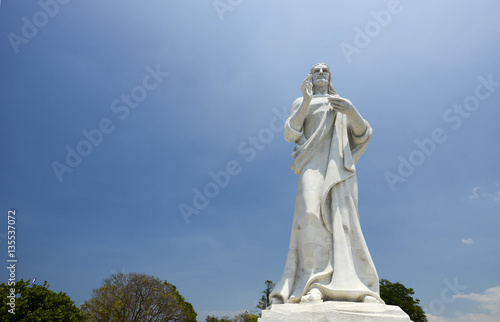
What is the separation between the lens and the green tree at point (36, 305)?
2009 centimetres

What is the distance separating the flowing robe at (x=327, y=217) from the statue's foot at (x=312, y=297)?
0.47 feet

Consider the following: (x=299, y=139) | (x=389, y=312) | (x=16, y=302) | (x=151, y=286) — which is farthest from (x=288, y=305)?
(x=151, y=286)

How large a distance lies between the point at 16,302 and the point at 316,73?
21623 mm

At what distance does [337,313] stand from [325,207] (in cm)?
202

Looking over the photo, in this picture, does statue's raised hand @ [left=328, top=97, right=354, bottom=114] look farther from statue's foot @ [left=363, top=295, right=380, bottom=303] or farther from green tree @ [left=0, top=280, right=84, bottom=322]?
green tree @ [left=0, top=280, right=84, bottom=322]

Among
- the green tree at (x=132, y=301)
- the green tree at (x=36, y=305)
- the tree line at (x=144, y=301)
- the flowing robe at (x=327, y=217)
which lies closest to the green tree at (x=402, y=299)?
the tree line at (x=144, y=301)

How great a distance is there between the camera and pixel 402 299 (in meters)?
38.0

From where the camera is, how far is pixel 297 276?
6.34 meters

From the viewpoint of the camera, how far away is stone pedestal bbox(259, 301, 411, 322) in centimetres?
497

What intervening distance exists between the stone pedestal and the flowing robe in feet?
1.33

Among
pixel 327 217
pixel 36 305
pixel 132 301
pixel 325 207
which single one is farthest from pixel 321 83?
pixel 132 301

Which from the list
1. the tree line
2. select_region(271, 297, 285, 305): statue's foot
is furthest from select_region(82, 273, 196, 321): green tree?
select_region(271, 297, 285, 305): statue's foot

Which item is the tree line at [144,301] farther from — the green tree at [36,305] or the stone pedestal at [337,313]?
the stone pedestal at [337,313]

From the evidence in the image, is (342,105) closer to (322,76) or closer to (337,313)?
(322,76)
